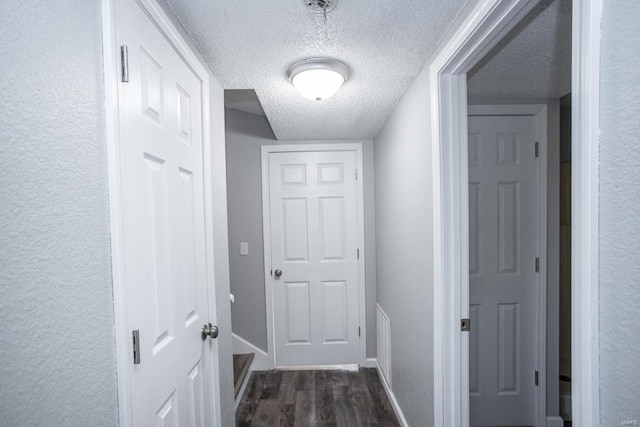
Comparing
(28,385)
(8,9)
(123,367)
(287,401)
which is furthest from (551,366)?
(8,9)

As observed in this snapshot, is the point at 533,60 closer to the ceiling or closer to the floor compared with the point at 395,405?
closer to the ceiling

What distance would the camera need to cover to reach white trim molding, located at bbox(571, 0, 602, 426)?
1.87 feet

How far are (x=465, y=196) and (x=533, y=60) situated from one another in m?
0.85

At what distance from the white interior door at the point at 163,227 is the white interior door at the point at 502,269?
167cm

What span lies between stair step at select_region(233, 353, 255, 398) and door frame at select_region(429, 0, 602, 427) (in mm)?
1586

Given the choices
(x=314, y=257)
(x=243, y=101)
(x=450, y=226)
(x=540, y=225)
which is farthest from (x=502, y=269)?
(x=243, y=101)

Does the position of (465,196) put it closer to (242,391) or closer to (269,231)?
(269,231)

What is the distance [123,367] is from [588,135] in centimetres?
116

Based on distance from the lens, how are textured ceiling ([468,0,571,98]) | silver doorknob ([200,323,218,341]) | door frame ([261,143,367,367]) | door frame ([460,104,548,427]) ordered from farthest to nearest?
door frame ([261,143,367,367])
door frame ([460,104,548,427])
silver doorknob ([200,323,218,341])
textured ceiling ([468,0,571,98])

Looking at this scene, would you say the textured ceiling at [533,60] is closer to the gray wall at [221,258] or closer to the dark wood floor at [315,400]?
the gray wall at [221,258]

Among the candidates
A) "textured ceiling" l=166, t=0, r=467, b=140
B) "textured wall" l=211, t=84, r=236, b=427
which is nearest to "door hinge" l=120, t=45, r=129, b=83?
"textured ceiling" l=166, t=0, r=467, b=140

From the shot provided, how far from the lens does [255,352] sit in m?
2.87

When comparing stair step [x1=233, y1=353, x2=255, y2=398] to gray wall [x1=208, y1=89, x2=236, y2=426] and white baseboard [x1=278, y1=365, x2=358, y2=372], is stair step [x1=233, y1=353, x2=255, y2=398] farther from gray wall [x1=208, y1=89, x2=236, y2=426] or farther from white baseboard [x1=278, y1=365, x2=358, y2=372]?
gray wall [x1=208, y1=89, x2=236, y2=426]

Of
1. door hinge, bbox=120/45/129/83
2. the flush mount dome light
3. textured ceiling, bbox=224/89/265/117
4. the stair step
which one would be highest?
textured ceiling, bbox=224/89/265/117
